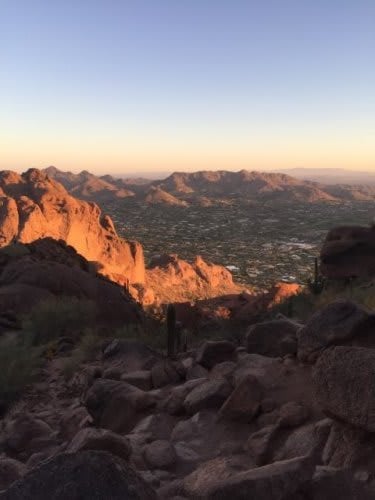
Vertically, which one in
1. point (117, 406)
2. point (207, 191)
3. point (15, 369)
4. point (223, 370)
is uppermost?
point (207, 191)

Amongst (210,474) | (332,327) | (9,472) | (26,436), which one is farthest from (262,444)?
(26,436)

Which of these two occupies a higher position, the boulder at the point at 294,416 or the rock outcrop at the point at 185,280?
the boulder at the point at 294,416

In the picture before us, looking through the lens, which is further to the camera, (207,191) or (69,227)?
(207,191)

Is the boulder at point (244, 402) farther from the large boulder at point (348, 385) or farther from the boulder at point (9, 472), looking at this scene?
the boulder at point (9, 472)

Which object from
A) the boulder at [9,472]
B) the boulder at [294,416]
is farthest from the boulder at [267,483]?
the boulder at [9,472]

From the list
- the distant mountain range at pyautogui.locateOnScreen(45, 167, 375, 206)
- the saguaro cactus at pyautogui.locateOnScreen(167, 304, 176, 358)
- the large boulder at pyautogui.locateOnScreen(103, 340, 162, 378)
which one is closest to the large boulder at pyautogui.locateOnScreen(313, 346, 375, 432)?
the large boulder at pyautogui.locateOnScreen(103, 340, 162, 378)

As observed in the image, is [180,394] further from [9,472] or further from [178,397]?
[9,472]

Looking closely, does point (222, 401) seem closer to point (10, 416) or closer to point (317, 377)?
point (317, 377)
